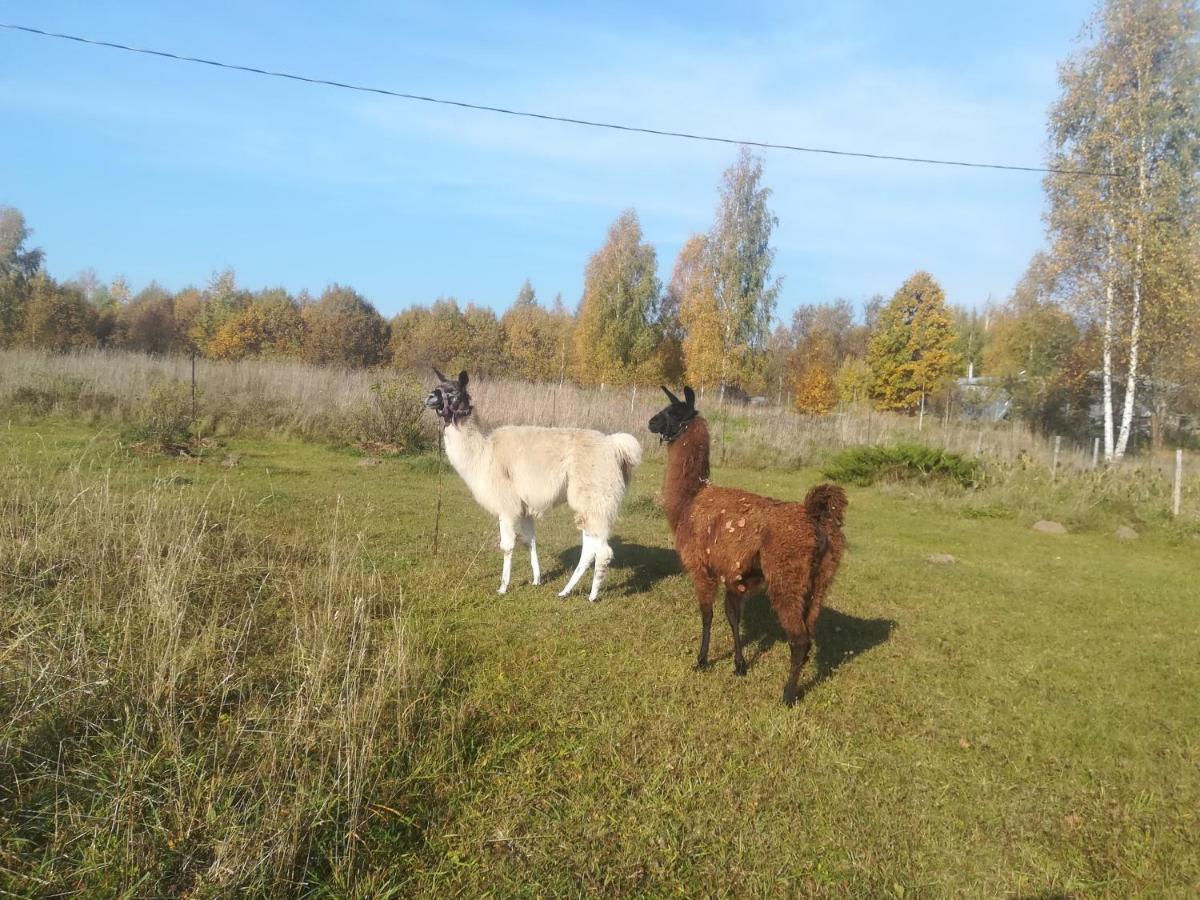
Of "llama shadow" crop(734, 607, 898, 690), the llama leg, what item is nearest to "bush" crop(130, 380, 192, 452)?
"llama shadow" crop(734, 607, 898, 690)

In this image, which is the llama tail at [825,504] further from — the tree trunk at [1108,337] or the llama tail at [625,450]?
the tree trunk at [1108,337]

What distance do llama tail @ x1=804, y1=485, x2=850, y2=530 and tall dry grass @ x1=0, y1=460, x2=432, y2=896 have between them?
9.95 ft

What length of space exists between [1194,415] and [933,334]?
1191 cm

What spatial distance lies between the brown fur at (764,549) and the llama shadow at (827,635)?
756 mm

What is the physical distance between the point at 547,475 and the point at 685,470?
1713 mm

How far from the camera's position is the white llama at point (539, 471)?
25.6ft

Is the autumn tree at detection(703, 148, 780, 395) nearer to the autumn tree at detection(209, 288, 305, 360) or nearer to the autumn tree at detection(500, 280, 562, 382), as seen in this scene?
the autumn tree at detection(500, 280, 562, 382)

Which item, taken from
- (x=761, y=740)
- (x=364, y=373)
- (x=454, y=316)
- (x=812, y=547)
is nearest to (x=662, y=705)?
(x=761, y=740)

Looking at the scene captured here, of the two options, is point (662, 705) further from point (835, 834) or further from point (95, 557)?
point (95, 557)

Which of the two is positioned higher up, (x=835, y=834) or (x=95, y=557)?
(x=95, y=557)

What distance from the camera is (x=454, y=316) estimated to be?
5309 cm

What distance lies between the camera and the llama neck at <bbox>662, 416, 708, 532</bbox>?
22.2 ft

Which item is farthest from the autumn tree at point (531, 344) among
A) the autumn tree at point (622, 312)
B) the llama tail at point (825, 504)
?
the llama tail at point (825, 504)

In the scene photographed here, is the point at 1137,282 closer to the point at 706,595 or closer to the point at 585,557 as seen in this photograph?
the point at 585,557
